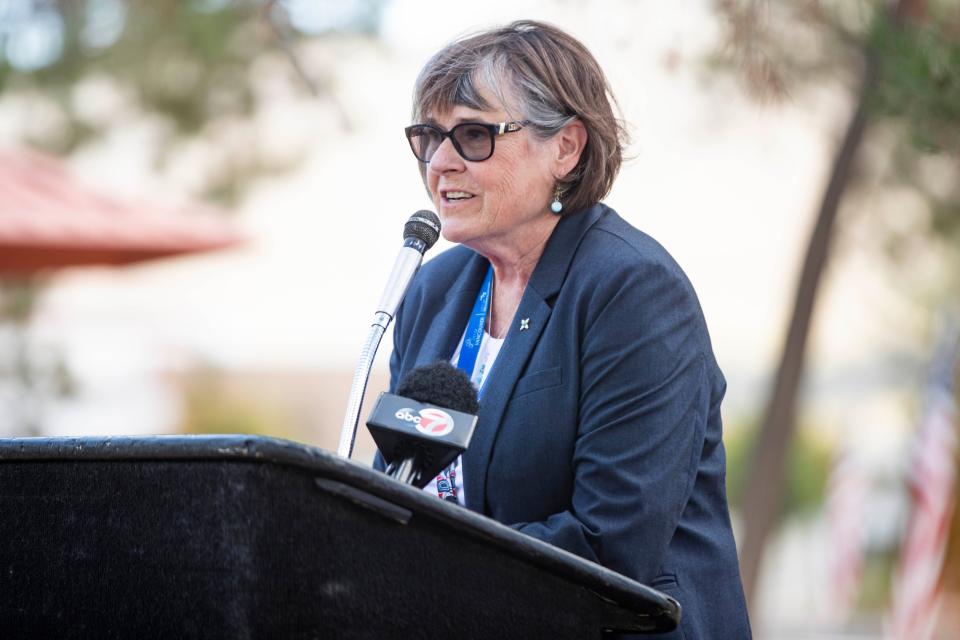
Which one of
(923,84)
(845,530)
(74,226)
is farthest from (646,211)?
(923,84)

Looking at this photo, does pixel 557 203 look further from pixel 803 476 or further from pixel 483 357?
pixel 803 476

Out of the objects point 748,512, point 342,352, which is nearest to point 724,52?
point 748,512

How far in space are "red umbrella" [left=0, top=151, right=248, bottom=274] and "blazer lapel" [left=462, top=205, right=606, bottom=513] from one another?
3.88 metres

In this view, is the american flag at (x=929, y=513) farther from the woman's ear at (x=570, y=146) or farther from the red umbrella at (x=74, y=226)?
the woman's ear at (x=570, y=146)

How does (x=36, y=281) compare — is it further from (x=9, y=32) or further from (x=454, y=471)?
(x=454, y=471)

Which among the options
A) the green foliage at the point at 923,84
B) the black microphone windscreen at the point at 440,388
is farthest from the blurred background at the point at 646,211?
the black microphone windscreen at the point at 440,388

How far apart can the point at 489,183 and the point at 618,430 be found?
0.60 meters

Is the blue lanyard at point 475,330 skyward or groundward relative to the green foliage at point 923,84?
groundward

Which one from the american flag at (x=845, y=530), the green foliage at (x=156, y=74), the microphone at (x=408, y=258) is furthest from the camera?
the american flag at (x=845, y=530)

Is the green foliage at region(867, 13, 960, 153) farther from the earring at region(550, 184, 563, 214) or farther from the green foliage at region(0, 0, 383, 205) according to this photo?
the green foliage at region(0, 0, 383, 205)

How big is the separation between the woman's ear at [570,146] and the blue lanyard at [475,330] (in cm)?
29

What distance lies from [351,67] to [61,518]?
768cm

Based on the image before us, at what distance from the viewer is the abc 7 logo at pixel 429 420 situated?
5.70 feet

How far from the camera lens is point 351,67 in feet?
29.3
